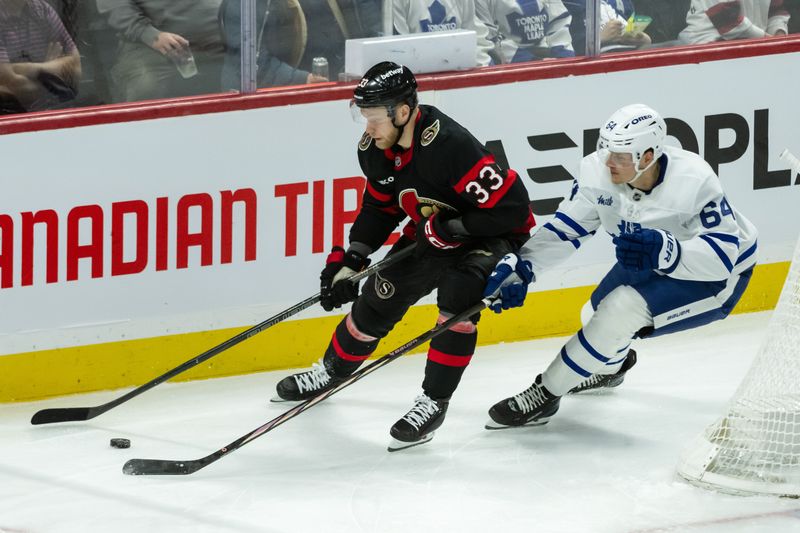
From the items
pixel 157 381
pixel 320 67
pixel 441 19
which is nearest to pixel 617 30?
pixel 441 19

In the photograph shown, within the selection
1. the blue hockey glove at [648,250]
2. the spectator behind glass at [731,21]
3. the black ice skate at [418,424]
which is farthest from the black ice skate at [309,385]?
the spectator behind glass at [731,21]

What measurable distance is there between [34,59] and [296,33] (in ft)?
2.79

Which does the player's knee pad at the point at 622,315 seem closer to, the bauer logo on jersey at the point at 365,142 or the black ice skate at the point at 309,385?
the bauer logo on jersey at the point at 365,142

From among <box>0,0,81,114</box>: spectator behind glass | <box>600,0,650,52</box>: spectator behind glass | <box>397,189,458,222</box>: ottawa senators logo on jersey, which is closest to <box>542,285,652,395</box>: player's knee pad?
<box>397,189,458,222</box>: ottawa senators logo on jersey

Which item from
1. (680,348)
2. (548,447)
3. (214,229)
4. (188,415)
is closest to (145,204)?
(214,229)

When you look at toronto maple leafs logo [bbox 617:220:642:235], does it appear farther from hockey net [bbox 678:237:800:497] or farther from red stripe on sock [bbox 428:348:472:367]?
red stripe on sock [bbox 428:348:472:367]

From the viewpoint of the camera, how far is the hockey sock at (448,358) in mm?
4035

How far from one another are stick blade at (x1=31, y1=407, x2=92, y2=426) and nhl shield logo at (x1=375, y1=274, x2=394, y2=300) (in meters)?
0.91

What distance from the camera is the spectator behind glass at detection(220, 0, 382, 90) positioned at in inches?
183

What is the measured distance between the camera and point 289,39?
475 cm

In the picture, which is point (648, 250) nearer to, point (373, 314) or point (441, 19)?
point (373, 314)

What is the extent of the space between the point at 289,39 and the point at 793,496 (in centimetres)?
215

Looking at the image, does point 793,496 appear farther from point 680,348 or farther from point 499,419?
point 680,348

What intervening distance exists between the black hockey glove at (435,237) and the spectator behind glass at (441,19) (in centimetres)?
104
